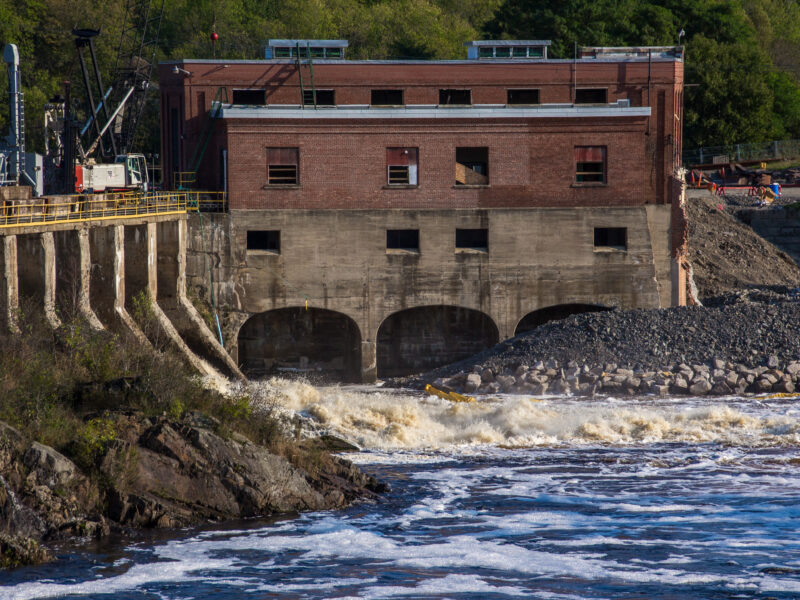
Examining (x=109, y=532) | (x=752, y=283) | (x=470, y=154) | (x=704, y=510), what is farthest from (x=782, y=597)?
(x=752, y=283)

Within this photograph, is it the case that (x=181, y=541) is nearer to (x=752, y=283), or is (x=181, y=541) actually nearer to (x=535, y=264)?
(x=535, y=264)

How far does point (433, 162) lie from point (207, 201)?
8.60m

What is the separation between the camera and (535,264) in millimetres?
46781

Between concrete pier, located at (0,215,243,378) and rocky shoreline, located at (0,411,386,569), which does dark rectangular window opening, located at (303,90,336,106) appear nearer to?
concrete pier, located at (0,215,243,378)

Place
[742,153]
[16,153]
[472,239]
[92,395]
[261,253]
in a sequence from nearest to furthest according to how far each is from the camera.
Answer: [92,395] < [261,253] < [472,239] < [16,153] < [742,153]

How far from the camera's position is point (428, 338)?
159 ft

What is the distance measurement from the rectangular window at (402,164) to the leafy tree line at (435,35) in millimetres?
29201

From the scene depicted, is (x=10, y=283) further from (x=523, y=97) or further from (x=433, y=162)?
(x=523, y=97)

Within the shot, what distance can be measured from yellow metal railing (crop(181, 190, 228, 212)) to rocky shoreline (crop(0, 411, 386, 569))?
1957cm

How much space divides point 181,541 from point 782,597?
11288 millimetres

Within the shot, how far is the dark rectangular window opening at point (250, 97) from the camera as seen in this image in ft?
157

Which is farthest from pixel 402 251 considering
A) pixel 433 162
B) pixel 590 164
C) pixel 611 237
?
pixel 611 237

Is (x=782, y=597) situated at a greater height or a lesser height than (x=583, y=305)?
lesser

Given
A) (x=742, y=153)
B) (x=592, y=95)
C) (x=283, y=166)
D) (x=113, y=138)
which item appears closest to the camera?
(x=283, y=166)
